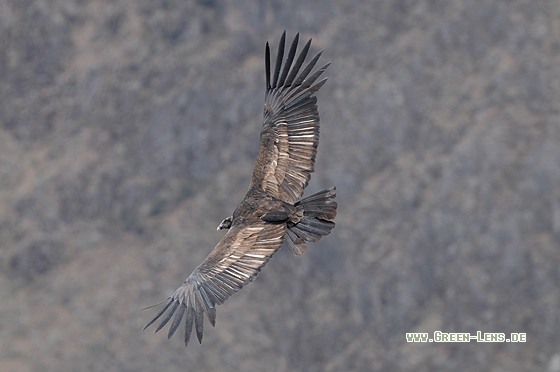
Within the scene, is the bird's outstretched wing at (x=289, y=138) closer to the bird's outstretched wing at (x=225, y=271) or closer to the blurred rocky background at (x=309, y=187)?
the bird's outstretched wing at (x=225, y=271)

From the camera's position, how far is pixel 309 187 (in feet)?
191

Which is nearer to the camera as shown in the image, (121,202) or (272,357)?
(272,357)

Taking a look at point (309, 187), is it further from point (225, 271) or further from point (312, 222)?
point (225, 271)

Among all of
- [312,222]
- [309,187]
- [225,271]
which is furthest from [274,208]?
[309,187]

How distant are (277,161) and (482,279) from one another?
137 feet

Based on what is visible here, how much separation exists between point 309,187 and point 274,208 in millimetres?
43146

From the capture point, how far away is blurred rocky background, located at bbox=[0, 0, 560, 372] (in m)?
55.9

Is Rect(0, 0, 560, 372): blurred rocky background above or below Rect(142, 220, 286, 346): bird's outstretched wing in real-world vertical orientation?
above

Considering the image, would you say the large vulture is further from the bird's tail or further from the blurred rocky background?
the blurred rocky background

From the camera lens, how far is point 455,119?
5962 centimetres

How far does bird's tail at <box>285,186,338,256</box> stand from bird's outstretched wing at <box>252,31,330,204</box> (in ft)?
1.49

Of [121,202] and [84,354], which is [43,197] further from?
[84,354]

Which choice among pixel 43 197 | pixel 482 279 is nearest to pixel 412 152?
pixel 482 279

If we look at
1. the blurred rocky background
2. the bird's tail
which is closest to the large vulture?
the bird's tail
